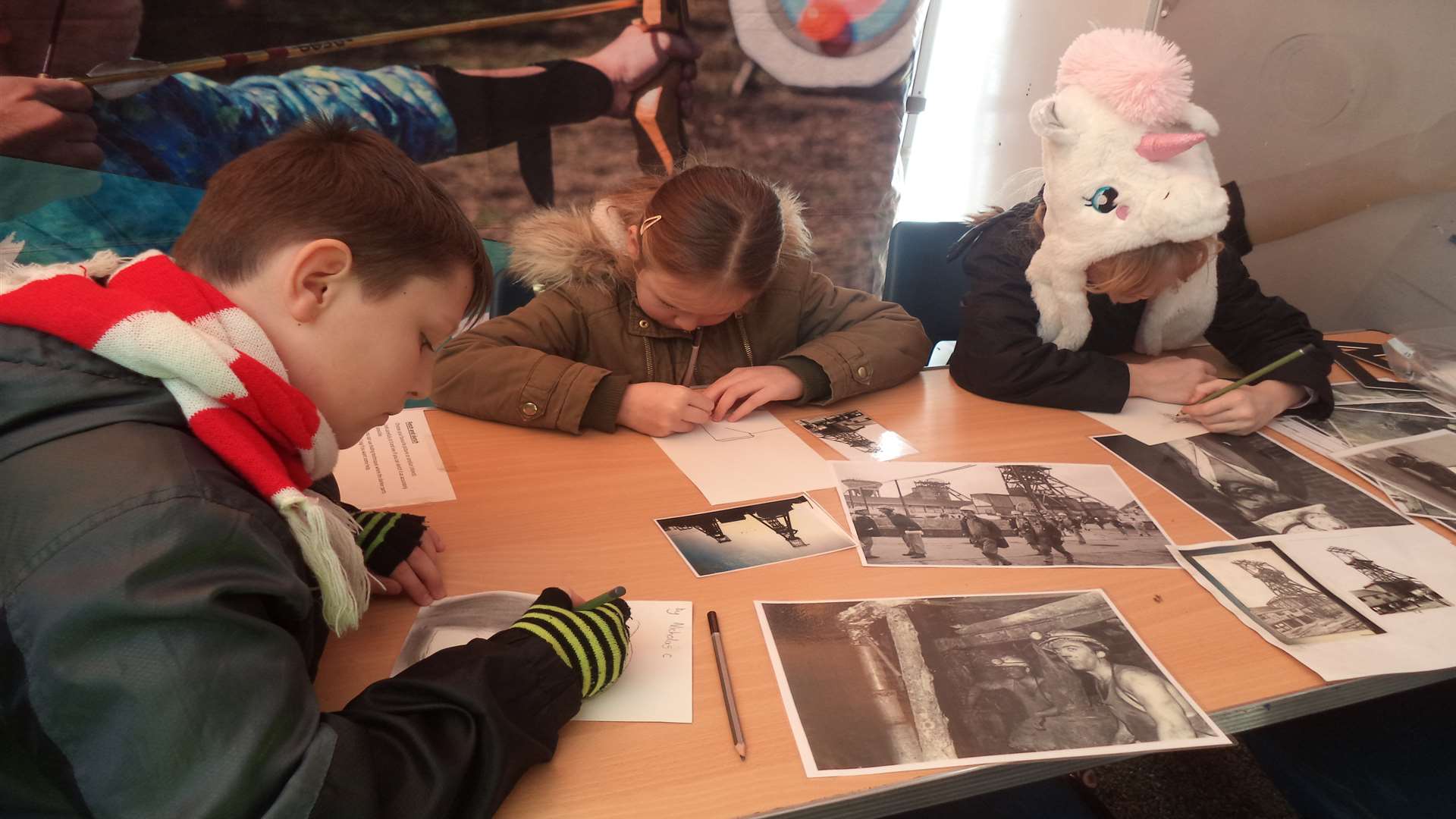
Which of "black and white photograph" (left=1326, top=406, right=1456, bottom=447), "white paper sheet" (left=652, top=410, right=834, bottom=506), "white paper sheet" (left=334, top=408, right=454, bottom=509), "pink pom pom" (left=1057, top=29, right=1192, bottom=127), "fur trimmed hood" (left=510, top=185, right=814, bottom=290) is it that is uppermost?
"pink pom pom" (left=1057, top=29, right=1192, bottom=127)

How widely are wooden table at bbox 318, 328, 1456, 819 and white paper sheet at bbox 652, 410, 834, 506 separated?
28 mm

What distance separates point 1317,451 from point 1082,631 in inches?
29.8

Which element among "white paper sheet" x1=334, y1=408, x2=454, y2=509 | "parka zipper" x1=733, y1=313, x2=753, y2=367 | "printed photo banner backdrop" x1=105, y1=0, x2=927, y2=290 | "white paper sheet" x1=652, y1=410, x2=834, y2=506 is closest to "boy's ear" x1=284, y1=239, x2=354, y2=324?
"white paper sheet" x1=334, y1=408, x2=454, y2=509

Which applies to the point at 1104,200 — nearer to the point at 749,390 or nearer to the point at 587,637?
the point at 749,390

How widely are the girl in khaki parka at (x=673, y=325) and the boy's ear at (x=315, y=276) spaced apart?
1.85 ft

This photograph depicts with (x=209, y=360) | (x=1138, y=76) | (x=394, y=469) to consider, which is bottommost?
(x=394, y=469)

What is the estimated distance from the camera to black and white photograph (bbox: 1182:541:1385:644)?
893 mm

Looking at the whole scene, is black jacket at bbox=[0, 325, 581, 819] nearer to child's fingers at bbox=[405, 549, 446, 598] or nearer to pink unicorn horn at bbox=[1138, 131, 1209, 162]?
child's fingers at bbox=[405, 549, 446, 598]

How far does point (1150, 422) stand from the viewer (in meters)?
1.39

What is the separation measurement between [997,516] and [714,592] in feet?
1.29

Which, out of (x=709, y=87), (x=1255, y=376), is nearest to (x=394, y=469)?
(x=1255, y=376)

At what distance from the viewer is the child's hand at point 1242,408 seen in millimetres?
1367

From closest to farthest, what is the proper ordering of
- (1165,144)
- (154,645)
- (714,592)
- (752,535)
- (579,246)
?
(154,645), (714,592), (752,535), (1165,144), (579,246)

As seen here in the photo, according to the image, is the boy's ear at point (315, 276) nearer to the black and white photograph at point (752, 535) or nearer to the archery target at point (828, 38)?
the black and white photograph at point (752, 535)
